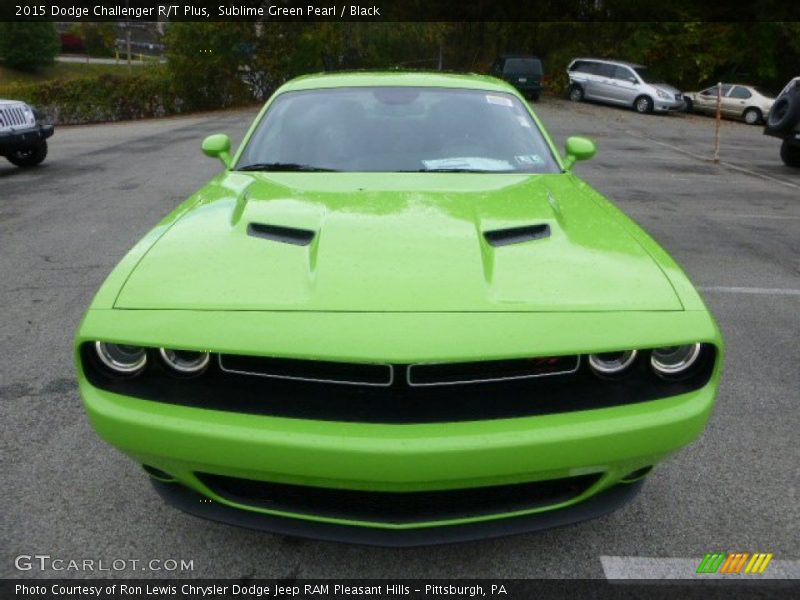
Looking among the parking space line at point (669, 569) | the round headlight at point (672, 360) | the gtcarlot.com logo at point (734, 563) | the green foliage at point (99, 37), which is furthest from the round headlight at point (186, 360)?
the green foliage at point (99, 37)

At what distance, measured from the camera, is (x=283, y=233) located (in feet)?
7.83

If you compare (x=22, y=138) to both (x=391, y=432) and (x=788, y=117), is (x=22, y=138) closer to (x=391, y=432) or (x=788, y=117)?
(x=391, y=432)

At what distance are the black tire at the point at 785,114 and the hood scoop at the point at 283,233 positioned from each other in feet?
36.8

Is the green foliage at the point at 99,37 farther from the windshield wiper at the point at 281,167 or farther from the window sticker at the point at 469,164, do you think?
the window sticker at the point at 469,164

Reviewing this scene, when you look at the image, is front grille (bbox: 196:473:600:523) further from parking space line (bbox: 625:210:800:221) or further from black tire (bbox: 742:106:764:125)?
black tire (bbox: 742:106:764:125)

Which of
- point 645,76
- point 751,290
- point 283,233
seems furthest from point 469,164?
point 645,76

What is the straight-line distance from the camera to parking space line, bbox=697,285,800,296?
17.1 ft

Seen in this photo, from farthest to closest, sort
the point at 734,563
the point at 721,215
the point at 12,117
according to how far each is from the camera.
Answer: the point at 12,117 → the point at 721,215 → the point at 734,563

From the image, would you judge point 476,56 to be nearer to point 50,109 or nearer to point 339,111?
point 50,109

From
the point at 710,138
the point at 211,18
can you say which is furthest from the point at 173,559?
the point at 211,18

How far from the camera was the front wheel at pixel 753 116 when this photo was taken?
23500 millimetres

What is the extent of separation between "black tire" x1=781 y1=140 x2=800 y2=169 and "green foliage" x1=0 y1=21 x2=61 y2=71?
205 feet

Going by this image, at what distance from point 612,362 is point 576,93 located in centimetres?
2769

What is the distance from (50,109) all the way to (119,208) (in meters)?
19.9
